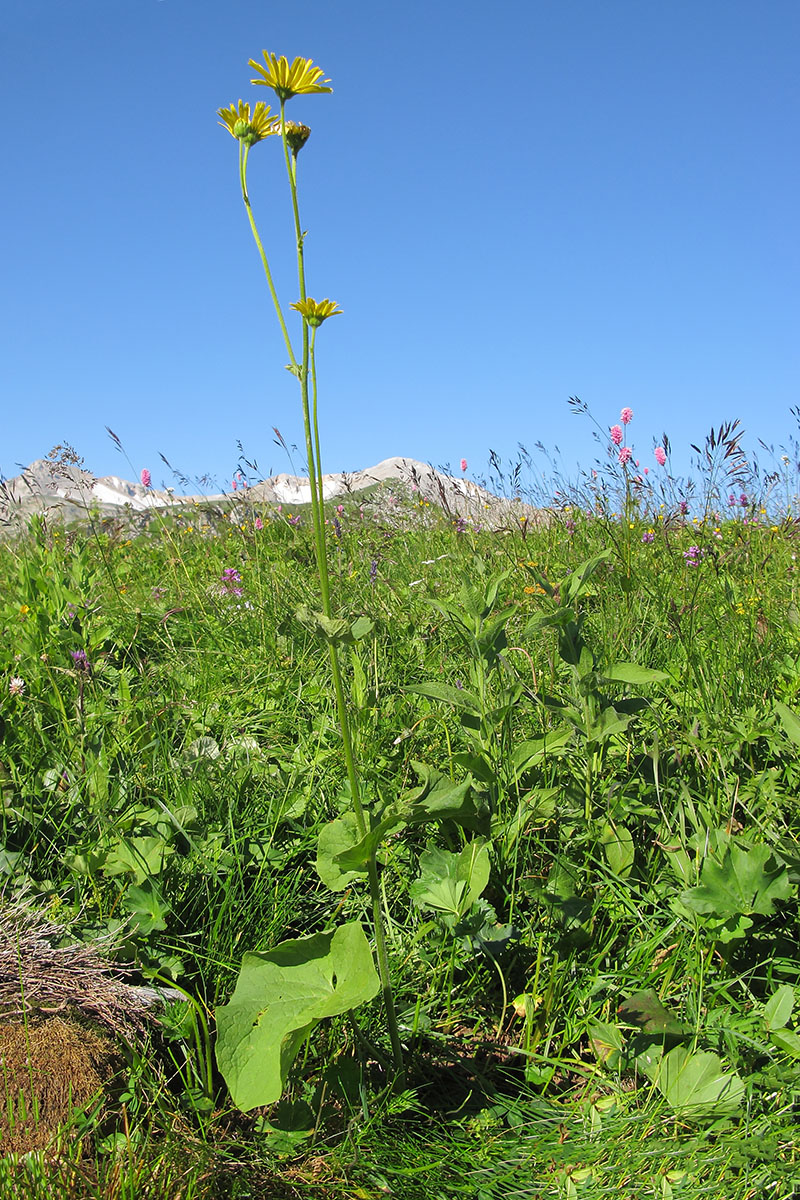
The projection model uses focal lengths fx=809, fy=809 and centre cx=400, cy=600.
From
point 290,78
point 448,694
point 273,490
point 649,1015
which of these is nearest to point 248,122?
point 290,78

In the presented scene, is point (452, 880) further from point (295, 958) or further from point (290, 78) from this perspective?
point (290, 78)

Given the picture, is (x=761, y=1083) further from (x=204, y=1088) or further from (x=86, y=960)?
(x=86, y=960)

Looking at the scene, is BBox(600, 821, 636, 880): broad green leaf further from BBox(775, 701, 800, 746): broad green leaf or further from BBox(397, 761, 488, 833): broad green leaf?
BBox(775, 701, 800, 746): broad green leaf

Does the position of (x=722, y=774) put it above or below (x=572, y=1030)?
above

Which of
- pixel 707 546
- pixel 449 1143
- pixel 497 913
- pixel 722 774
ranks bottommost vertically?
→ pixel 449 1143

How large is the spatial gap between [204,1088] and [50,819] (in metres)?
0.70

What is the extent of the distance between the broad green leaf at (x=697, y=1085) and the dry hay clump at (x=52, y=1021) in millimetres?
875

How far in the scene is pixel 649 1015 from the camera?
1.42 meters

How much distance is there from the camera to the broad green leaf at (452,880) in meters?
1.54

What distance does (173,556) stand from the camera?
15.3ft

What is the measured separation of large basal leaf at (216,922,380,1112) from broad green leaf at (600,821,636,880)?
0.69m

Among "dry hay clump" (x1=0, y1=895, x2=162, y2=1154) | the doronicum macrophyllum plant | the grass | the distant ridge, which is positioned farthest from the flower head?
the distant ridge

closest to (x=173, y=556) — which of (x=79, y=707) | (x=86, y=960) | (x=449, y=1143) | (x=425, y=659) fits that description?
(x=425, y=659)

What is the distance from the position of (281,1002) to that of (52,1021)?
1.28 feet
